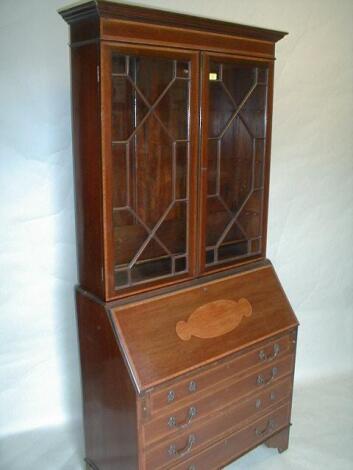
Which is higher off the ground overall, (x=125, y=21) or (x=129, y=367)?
(x=125, y=21)

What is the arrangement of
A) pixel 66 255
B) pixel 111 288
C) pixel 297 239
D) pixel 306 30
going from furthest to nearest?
pixel 297 239, pixel 306 30, pixel 66 255, pixel 111 288

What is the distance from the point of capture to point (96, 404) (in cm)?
172

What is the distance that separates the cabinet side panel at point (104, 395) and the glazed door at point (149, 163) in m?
0.16

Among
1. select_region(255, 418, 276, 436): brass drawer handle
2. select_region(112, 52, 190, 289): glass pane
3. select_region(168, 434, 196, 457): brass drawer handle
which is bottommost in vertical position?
select_region(255, 418, 276, 436): brass drawer handle

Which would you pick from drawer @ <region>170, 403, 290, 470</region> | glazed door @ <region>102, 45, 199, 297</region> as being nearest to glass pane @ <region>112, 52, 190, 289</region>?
glazed door @ <region>102, 45, 199, 297</region>

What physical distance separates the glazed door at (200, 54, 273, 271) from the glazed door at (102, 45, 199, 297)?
0.06 metres

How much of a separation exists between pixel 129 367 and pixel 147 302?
0.68ft

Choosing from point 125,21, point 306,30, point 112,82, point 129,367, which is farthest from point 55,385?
point 306,30

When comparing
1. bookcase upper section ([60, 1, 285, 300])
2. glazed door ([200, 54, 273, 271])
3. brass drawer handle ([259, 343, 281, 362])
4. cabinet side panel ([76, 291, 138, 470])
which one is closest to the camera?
bookcase upper section ([60, 1, 285, 300])

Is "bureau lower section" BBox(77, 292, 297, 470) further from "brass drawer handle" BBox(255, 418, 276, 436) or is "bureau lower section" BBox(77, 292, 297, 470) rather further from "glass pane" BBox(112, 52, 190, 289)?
"glass pane" BBox(112, 52, 190, 289)

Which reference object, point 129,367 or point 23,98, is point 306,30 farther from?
point 129,367

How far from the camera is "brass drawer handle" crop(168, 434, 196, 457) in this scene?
62.9 inches

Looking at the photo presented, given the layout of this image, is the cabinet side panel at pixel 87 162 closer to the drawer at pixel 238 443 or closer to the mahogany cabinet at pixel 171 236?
the mahogany cabinet at pixel 171 236

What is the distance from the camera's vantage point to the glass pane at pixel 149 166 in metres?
1.48
